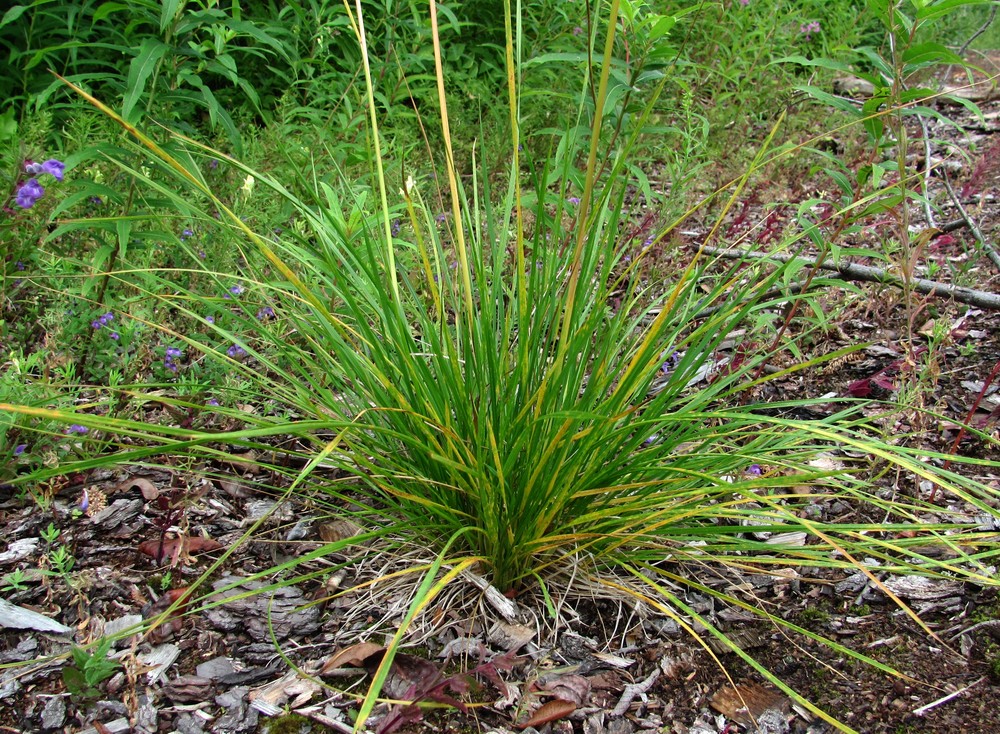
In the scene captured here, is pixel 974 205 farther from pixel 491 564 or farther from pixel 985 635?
pixel 491 564

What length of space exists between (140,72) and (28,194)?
0.60 m

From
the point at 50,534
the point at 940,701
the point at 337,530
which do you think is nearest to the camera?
the point at 940,701

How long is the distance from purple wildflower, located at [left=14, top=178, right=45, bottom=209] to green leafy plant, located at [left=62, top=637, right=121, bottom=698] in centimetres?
145

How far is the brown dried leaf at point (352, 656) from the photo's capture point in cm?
167

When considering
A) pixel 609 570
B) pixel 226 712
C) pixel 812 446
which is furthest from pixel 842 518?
pixel 226 712

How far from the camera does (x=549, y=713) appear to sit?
62.6 inches

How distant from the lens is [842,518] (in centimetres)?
219

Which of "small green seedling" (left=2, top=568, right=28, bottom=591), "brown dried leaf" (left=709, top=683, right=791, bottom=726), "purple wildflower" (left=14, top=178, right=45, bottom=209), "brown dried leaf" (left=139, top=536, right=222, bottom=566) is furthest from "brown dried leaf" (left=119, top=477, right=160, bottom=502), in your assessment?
"brown dried leaf" (left=709, top=683, right=791, bottom=726)

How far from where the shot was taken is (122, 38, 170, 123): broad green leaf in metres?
2.08

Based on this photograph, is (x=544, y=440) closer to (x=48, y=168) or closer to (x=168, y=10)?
(x=168, y=10)

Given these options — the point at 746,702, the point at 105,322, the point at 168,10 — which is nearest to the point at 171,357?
the point at 105,322

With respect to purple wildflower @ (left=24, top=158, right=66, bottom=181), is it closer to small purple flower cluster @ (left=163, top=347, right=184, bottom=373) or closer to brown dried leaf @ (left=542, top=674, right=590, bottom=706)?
small purple flower cluster @ (left=163, top=347, right=184, bottom=373)

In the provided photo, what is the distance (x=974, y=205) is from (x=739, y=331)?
1688 mm

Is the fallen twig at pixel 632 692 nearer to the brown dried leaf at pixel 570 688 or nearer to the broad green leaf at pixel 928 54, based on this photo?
the brown dried leaf at pixel 570 688
